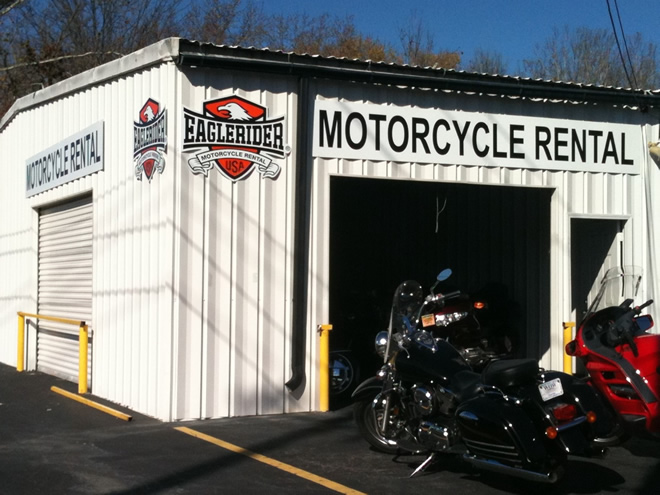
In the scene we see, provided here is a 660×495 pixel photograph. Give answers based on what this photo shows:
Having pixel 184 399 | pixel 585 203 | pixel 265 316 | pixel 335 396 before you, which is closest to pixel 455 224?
pixel 585 203

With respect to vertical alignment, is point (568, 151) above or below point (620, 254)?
above

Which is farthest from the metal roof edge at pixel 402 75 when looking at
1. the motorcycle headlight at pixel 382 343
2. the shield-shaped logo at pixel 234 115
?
the motorcycle headlight at pixel 382 343

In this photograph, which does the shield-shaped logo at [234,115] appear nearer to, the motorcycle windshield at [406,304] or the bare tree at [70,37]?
the motorcycle windshield at [406,304]

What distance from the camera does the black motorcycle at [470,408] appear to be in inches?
241

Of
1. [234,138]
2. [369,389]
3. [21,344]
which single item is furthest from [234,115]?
[21,344]

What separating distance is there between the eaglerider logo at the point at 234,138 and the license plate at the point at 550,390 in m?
4.59

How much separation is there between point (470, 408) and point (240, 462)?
2.19 m

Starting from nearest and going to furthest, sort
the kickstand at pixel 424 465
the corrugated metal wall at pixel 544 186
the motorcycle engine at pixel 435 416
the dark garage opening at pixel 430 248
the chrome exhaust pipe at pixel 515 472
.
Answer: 1. the chrome exhaust pipe at pixel 515 472
2. the motorcycle engine at pixel 435 416
3. the kickstand at pixel 424 465
4. the corrugated metal wall at pixel 544 186
5. the dark garage opening at pixel 430 248

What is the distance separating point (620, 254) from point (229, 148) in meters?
5.82

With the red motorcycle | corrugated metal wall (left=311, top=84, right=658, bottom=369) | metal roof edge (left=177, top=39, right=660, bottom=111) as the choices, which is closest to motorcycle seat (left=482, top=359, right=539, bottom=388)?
the red motorcycle

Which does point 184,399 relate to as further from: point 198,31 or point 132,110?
point 198,31

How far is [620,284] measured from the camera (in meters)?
8.73

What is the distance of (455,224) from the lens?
1452 cm

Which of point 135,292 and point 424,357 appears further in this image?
point 135,292
